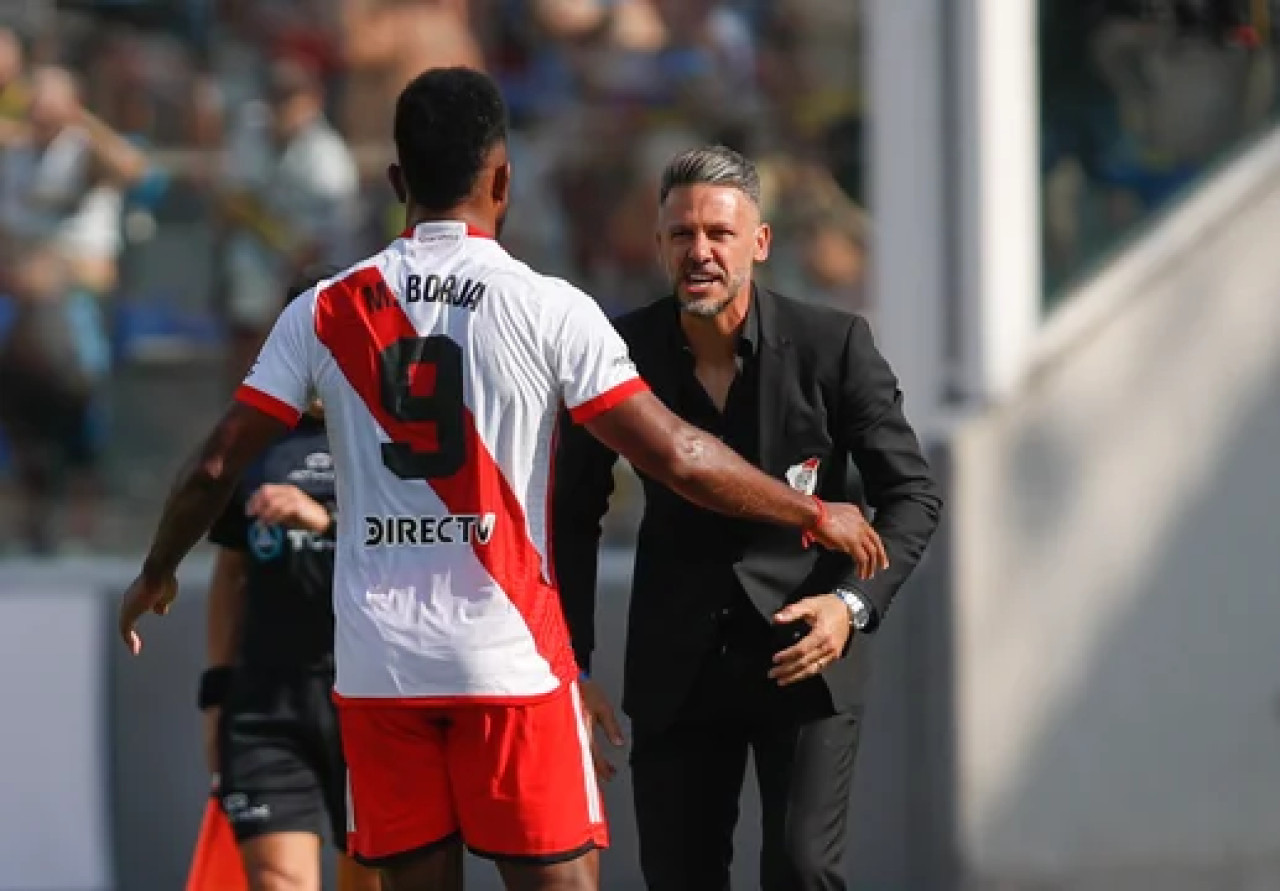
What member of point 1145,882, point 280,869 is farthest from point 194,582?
point 1145,882

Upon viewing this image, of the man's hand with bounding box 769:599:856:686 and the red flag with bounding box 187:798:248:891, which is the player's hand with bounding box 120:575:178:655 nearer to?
the man's hand with bounding box 769:599:856:686

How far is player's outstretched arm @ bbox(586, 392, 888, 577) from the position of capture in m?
4.71

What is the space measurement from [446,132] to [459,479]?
0.64 metres

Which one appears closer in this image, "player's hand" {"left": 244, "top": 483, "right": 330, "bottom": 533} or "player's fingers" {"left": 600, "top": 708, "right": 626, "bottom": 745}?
"player's fingers" {"left": 600, "top": 708, "right": 626, "bottom": 745}

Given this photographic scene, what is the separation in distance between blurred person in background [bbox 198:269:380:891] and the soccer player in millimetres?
1442

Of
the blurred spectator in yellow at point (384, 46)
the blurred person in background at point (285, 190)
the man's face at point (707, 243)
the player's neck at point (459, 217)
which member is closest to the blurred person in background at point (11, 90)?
the blurred person in background at point (285, 190)

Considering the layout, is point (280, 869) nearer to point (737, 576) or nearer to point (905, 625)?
point (737, 576)

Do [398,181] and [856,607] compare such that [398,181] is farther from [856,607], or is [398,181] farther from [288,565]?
[288,565]

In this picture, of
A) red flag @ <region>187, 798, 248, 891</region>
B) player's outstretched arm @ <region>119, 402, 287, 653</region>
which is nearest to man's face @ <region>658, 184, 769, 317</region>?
player's outstretched arm @ <region>119, 402, 287, 653</region>

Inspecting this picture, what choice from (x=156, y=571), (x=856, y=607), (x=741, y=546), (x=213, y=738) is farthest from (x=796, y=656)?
(x=213, y=738)

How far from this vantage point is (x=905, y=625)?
8.63 m

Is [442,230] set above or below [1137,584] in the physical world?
above

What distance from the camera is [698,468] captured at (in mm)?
4719

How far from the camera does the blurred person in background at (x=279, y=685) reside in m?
6.32
